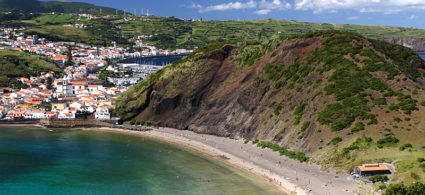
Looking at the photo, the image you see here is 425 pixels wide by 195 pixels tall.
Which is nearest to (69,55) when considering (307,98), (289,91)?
(289,91)

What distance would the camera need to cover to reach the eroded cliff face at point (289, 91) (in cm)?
5078

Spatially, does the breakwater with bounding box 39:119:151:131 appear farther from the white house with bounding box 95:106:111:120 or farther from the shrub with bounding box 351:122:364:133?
the shrub with bounding box 351:122:364:133

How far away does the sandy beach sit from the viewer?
40.3 metres

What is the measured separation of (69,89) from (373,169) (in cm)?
8382

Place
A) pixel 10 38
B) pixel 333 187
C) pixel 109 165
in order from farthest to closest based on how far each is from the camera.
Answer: pixel 10 38, pixel 109 165, pixel 333 187

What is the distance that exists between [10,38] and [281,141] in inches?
7006

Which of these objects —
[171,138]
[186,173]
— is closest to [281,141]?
[186,173]

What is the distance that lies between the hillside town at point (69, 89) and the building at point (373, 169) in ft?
174

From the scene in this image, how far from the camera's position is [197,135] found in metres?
66.2

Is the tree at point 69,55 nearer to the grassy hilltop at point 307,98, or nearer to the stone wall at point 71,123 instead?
the grassy hilltop at point 307,98

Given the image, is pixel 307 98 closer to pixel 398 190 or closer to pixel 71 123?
pixel 398 190

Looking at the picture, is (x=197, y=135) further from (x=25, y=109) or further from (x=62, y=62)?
(x=62, y=62)

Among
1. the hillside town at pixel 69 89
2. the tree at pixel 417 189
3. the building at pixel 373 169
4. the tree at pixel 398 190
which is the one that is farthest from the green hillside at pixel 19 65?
the tree at pixel 417 189

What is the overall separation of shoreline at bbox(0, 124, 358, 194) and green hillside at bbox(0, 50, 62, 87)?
64.2 meters
